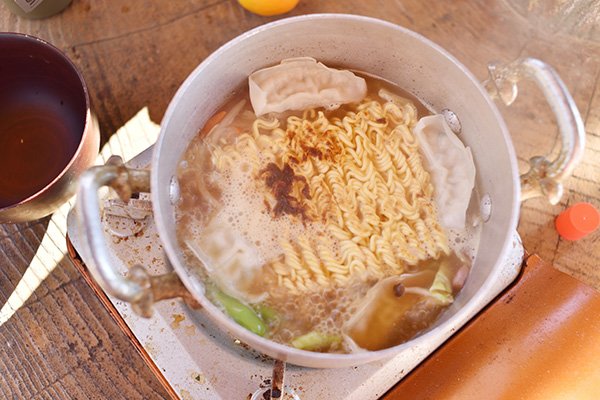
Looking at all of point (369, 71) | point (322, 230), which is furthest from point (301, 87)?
point (322, 230)

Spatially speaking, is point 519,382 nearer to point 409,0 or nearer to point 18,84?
point 409,0

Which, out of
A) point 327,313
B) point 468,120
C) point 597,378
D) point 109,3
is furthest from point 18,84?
point 597,378

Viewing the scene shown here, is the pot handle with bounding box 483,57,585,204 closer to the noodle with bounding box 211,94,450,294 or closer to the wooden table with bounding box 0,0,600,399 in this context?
the noodle with bounding box 211,94,450,294

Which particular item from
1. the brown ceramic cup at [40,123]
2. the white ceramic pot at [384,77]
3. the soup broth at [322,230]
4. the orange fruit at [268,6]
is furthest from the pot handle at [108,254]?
the orange fruit at [268,6]

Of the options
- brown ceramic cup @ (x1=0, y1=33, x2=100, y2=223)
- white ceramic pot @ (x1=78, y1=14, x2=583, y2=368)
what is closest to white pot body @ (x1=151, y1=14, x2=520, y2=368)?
white ceramic pot @ (x1=78, y1=14, x2=583, y2=368)

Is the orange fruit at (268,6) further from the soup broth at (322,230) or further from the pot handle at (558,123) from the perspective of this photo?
the pot handle at (558,123)

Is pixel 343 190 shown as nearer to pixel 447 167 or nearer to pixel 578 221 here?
pixel 447 167

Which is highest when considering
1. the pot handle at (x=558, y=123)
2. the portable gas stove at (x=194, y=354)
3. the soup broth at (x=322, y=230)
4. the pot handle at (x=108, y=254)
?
the pot handle at (x=558, y=123)
